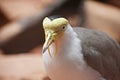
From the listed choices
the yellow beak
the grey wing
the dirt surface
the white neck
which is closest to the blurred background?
the dirt surface

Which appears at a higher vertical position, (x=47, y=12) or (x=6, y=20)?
(x=6, y=20)

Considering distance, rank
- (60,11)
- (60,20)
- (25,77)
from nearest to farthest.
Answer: (60,20) → (25,77) → (60,11)

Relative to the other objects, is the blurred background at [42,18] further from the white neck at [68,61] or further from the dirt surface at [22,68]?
the white neck at [68,61]

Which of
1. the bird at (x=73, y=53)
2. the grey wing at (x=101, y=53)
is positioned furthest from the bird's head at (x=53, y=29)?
the grey wing at (x=101, y=53)

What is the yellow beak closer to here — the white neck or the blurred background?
the white neck

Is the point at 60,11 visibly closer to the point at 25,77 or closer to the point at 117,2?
the point at 117,2

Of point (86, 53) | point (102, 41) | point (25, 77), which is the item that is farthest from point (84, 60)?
point (25, 77)

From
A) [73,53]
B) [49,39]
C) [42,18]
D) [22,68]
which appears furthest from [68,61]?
[42,18]

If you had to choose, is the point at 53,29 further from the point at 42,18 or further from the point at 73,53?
the point at 42,18
